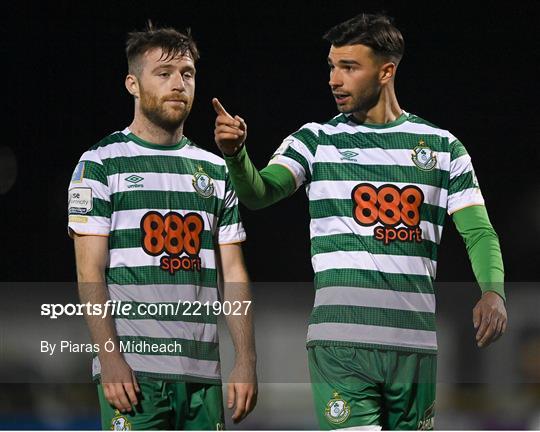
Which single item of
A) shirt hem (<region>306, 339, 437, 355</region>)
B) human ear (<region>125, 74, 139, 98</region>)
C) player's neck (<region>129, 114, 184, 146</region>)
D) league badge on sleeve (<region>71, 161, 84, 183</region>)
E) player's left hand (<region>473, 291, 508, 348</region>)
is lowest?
shirt hem (<region>306, 339, 437, 355</region>)

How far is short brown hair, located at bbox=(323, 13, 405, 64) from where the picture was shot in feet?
14.4

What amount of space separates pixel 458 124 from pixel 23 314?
1785mm

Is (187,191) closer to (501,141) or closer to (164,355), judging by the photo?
(164,355)

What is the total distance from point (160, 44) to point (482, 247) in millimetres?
1355

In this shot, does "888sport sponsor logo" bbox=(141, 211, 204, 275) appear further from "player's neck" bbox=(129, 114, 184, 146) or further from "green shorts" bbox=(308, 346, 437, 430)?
"green shorts" bbox=(308, 346, 437, 430)

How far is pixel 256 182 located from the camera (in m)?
3.83

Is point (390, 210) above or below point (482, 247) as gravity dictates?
above

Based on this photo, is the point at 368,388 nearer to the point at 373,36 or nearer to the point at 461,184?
the point at 461,184

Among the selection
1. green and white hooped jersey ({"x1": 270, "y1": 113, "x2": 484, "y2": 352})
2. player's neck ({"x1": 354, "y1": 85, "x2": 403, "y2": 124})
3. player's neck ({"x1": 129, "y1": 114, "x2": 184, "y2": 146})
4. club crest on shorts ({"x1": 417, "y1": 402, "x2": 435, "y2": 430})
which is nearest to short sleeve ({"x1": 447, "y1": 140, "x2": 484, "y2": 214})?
green and white hooped jersey ({"x1": 270, "y1": 113, "x2": 484, "y2": 352})

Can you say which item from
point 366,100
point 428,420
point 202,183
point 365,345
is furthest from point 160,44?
point 428,420

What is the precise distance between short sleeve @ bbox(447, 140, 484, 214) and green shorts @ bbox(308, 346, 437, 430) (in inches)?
21.9

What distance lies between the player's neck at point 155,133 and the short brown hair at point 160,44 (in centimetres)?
23

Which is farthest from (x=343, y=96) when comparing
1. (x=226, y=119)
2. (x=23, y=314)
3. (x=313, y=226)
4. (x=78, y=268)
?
(x=23, y=314)

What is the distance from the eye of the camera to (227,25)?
4691 millimetres
